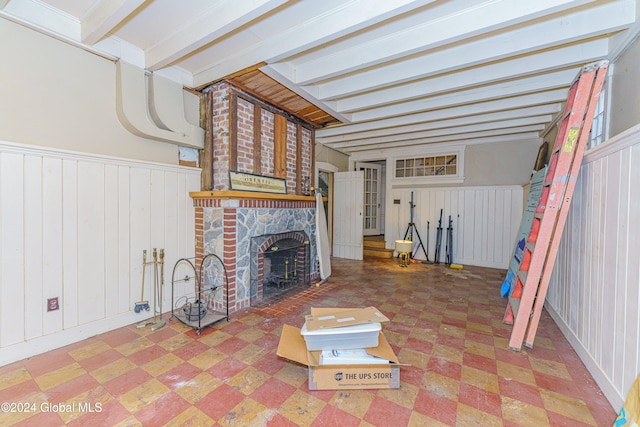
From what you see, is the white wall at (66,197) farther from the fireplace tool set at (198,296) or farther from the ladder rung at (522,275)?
the ladder rung at (522,275)

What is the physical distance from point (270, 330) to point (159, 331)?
1.06 m

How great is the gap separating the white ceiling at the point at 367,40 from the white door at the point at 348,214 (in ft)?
8.21

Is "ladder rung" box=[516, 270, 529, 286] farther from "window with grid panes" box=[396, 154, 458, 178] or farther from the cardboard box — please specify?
"window with grid panes" box=[396, 154, 458, 178]

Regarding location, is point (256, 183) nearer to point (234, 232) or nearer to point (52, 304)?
point (234, 232)

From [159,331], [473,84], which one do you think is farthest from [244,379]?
[473,84]

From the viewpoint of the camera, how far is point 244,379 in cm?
188

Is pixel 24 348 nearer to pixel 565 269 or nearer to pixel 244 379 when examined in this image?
pixel 244 379

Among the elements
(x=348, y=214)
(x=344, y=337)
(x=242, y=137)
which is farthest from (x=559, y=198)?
(x=348, y=214)

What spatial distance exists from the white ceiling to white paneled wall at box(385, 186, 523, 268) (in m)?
2.07

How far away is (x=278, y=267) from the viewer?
160 inches

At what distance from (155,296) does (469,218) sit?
5.61 meters

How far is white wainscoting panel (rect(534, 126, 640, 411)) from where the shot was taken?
154cm

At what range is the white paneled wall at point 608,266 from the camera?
5.05ft

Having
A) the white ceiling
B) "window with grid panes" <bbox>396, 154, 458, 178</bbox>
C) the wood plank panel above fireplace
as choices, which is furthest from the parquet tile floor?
"window with grid panes" <bbox>396, 154, 458, 178</bbox>
